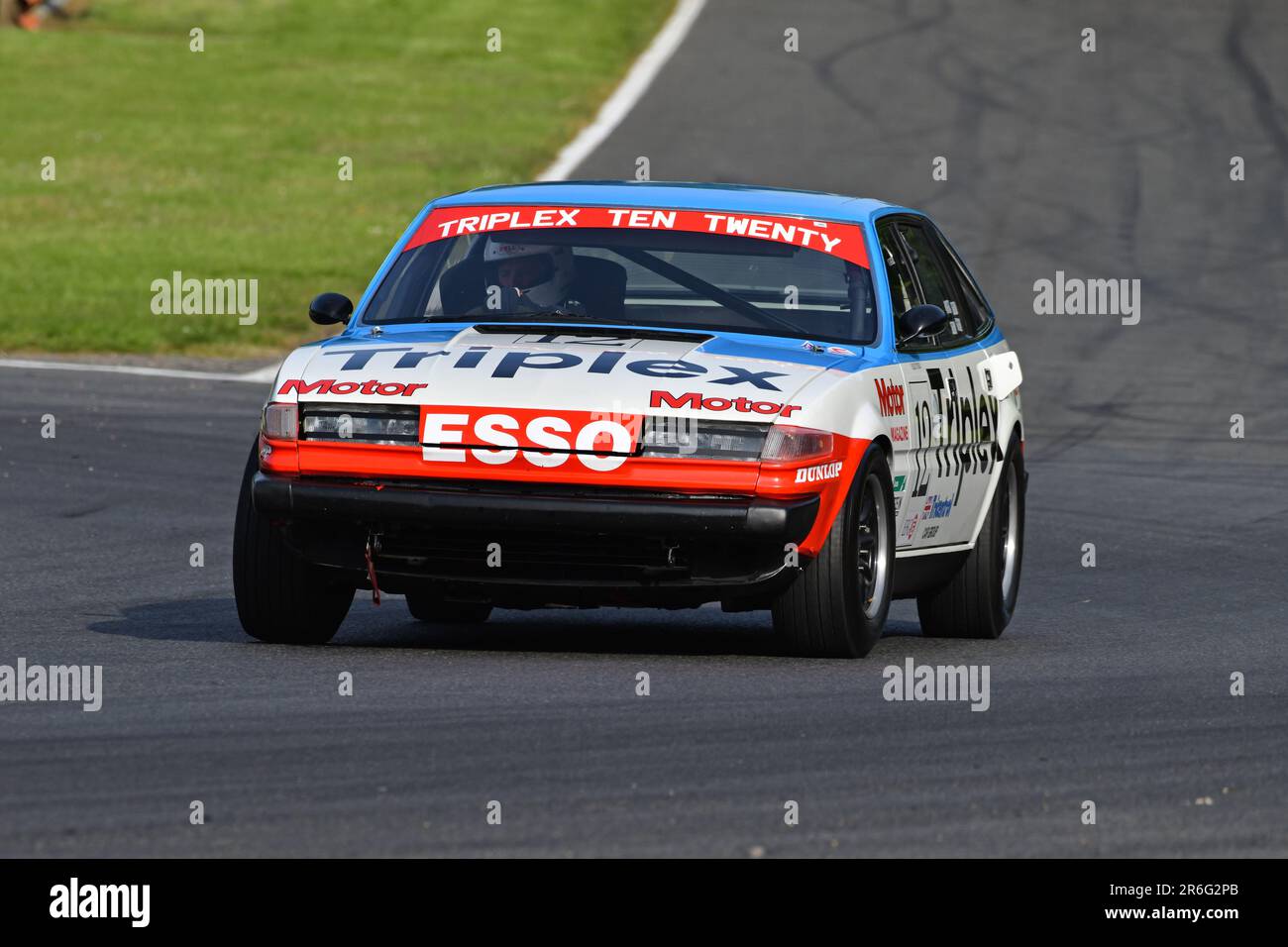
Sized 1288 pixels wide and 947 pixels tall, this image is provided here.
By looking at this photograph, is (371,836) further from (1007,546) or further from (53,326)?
(53,326)

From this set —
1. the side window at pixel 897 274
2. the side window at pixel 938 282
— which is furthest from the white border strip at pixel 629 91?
the side window at pixel 897 274

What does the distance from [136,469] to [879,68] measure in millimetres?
22386

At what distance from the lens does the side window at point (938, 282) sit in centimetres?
991

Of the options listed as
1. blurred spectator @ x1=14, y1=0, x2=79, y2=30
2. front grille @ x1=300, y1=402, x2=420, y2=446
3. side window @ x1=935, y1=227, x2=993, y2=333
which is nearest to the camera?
front grille @ x1=300, y1=402, x2=420, y2=446

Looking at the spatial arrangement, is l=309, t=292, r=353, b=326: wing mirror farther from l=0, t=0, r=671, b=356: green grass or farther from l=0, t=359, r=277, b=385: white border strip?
l=0, t=0, r=671, b=356: green grass

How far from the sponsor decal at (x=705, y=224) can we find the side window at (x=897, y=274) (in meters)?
0.17

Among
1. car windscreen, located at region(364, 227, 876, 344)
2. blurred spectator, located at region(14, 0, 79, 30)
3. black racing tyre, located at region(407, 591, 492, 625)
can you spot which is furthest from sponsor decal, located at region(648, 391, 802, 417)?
blurred spectator, located at region(14, 0, 79, 30)

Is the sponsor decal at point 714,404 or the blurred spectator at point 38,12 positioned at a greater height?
the blurred spectator at point 38,12

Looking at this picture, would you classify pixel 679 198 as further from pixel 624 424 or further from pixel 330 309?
pixel 624 424

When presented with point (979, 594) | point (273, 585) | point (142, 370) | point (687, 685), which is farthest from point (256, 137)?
point (687, 685)

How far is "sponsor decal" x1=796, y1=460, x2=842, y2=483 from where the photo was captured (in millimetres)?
7977

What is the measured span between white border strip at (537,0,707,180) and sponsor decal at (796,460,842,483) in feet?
65.7

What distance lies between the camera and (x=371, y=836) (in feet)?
18.3

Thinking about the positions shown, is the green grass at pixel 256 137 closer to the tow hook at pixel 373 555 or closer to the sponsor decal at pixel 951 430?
the sponsor decal at pixel 951 430
